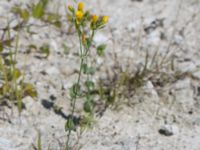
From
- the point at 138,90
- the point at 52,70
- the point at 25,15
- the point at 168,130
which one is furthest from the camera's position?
the point at 25,15

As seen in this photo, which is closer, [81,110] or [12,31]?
[81,110]

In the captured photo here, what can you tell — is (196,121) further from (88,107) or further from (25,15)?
(25,15)

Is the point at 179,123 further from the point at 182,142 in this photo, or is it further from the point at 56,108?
the point at 56,108

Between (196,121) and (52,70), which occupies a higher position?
(52,70)

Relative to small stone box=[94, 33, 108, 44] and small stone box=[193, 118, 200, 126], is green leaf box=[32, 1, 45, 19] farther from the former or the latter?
small stone box=[193, 118, 200, 126]

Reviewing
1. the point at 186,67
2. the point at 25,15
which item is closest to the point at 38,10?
the point at 25,15

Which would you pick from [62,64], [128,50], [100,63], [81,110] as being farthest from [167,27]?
[81,110]

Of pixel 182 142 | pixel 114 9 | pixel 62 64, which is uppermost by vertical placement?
pixel 114 9

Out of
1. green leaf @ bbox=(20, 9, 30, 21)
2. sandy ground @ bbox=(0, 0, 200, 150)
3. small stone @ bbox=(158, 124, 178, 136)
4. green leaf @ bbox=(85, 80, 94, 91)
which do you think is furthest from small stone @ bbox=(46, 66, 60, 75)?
small stone @ bbox=(158, 124, 178, 136)

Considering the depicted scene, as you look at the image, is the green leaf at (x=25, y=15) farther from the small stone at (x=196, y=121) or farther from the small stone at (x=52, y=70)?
the small stone at (x=196, y=121)
